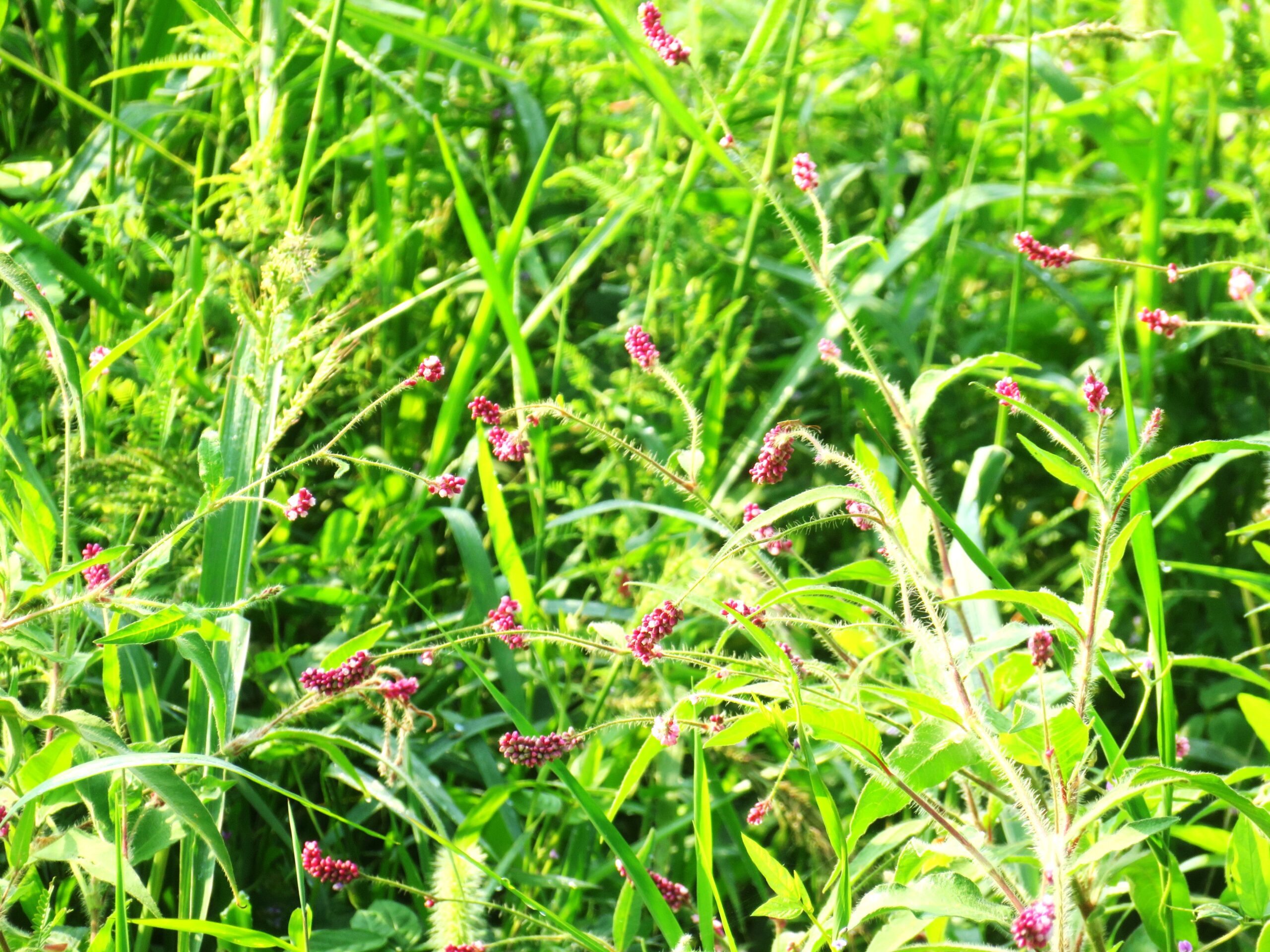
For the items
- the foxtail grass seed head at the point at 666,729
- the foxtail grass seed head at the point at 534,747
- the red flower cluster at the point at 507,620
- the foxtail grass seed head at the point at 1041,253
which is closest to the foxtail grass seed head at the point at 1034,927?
the foxtail grass seed head at the point at 666,729

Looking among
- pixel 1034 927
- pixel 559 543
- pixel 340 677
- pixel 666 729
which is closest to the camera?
pixel 1034 927

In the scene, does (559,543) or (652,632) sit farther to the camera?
(559,543)

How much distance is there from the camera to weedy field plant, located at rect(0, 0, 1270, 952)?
36.3 inches

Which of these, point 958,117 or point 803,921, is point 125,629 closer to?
point 803,921

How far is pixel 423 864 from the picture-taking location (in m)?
1.35

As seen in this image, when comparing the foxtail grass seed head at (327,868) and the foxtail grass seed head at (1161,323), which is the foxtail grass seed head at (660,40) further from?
the foxtail grass seed head at (327,868)

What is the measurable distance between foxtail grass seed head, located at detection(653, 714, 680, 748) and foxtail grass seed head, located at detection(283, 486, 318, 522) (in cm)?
33

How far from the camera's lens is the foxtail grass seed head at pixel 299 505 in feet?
3.24

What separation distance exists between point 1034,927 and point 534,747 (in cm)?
41

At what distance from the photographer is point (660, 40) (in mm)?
1052

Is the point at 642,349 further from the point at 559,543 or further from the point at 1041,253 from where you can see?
the point at 559,543

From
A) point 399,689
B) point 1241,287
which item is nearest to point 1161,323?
point 1241,287

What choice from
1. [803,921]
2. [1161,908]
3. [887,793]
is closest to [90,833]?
[887,793]

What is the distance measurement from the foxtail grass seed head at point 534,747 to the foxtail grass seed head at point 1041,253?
0.59m
